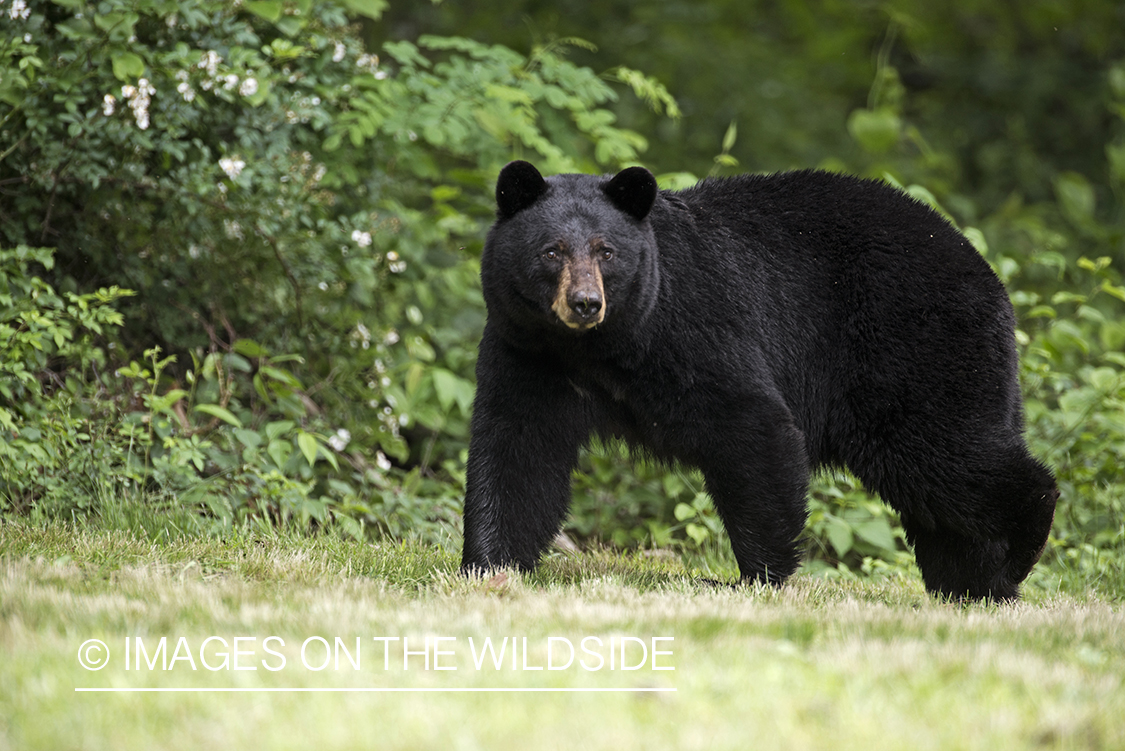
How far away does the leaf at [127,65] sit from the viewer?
4.90m

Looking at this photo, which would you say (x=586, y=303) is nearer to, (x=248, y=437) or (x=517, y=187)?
(x=517, y=187)

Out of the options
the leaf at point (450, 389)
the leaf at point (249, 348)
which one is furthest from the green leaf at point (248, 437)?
the leaf at point (450, 389)

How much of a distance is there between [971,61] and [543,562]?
10900 millimetres

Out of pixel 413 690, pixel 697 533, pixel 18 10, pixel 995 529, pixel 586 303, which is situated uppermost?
pixel 18 10

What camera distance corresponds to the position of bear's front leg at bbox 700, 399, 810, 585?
4.09 metres

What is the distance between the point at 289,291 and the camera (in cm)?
625

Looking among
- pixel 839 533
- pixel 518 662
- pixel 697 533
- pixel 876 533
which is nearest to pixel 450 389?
pixel 697 533

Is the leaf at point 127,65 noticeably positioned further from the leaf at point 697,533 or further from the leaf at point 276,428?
the leaf at point 697,533

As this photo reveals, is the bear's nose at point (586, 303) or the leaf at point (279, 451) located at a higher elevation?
the bear's nose at point (586, 303)

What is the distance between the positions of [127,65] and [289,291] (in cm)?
Result: 168

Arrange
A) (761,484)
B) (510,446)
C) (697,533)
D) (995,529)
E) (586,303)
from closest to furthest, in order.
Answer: (586,303), (761,484), (510,446), (995,529), (697,533)

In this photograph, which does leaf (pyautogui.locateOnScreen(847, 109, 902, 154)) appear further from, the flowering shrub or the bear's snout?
the bear's snout

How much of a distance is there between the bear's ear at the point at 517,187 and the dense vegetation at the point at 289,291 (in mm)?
1102

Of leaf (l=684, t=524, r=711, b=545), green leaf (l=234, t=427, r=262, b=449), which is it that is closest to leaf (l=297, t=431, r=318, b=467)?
green leaf (l=234, t=427, r=262, b=449)
